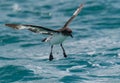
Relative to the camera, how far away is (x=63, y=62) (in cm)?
1823

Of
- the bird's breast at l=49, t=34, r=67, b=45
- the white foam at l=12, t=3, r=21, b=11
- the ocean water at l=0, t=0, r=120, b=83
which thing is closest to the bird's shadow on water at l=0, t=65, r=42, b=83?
the ocean water at l=0, t=0, r=120, b=83

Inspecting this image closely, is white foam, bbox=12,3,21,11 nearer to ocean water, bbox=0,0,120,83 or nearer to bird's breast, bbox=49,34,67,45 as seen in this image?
ocean water, bbox=0,0,120,83

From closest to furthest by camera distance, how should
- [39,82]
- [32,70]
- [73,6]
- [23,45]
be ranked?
[39,82] → [32,70] → [23,45] → [73,6]

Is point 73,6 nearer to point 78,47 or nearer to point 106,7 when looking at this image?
point 106,7

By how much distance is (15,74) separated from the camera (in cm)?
1694

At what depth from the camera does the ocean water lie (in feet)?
54.7

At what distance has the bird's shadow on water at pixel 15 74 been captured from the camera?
53.6 feet

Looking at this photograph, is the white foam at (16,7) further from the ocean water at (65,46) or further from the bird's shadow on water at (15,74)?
the bird's shadow on water at (15,74)

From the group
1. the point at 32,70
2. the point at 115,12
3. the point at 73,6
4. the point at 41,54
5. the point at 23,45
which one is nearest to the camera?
the point at 32,70

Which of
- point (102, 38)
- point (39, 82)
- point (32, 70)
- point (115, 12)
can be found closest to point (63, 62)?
point (32, 70)

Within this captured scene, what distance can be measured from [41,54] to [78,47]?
1.85m

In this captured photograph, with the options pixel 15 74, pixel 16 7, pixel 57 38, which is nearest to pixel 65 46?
pixel 15 74

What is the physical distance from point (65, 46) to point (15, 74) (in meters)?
4.31

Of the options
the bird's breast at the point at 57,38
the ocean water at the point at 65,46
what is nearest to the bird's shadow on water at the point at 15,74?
the ocean water at the point at 65,46
